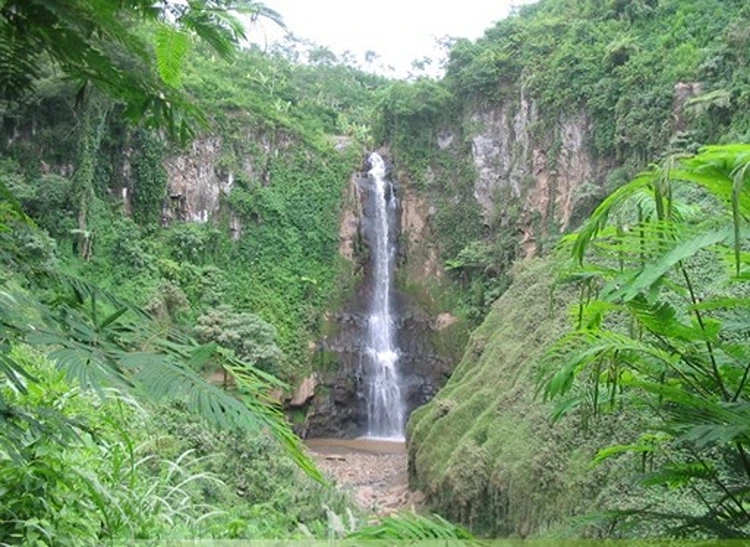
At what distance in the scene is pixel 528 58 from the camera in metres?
20.0

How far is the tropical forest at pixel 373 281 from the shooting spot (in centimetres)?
115

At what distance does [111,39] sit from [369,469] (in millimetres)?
13139

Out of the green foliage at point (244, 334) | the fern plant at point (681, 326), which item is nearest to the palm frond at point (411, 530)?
the fern plant at point (681, 326)

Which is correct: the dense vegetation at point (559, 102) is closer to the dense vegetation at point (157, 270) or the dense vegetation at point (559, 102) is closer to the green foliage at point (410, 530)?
the dense vegetation at point (157, 270)

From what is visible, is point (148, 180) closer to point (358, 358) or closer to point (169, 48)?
point (358, 358)

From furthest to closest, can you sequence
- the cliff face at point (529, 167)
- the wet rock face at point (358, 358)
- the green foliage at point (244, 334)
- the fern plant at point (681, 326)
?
the wet rock face at point (358, 358)
the cliff face at point (529, 167)
the green foliage at point (244, 334)
the fern plant at point (681, 326)

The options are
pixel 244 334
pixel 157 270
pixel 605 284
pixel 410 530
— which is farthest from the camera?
pixel 157 270

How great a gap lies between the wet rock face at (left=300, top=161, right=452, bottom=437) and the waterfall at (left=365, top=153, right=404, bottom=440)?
196mm

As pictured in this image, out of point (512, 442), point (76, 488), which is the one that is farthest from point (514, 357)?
point (76, 488)

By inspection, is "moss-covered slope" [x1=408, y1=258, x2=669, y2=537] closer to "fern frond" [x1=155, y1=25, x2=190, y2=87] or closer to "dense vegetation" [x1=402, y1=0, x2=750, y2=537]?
"dense vegetation" [x1=402, y1=0, x2=750, y2=537]

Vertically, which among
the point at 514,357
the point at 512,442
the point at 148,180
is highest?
the point at 148,180

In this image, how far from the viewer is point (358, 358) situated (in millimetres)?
19031

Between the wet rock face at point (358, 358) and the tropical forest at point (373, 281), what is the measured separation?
0.32ft

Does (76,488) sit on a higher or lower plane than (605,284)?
lower
